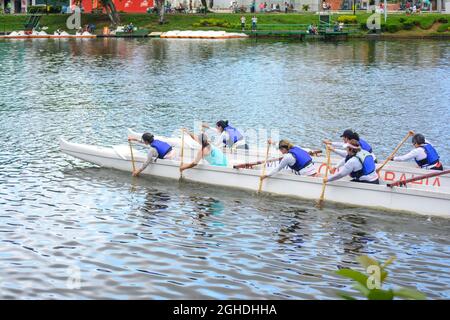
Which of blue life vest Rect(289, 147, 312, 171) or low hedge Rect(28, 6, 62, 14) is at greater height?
low hedge Rect(28, 6, 62, 14)

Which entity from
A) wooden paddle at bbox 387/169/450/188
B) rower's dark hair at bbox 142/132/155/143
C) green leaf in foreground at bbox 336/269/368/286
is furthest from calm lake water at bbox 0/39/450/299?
green leaf in foreground at bbox 336/269/368/286

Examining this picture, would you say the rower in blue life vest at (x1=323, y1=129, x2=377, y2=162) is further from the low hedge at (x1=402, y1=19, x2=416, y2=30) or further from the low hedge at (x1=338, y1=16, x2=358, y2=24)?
the low hedge at (x1=338, y1=16, x2=358, y2=24)

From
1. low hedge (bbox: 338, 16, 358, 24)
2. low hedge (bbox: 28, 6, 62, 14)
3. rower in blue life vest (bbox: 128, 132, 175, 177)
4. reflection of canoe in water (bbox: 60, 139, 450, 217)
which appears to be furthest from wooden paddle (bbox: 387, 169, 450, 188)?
low hedge (bbox: 28, 6, 62, 14)

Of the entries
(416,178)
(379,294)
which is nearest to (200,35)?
(416,178)

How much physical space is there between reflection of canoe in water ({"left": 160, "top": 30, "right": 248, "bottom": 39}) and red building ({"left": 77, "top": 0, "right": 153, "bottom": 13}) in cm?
1914

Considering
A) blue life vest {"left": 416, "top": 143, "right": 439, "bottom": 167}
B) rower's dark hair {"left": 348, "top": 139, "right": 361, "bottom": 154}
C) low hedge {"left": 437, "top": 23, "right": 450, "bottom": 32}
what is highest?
low hedge {"left": 437, "top": 23, "right": 450, "bottom": 32}

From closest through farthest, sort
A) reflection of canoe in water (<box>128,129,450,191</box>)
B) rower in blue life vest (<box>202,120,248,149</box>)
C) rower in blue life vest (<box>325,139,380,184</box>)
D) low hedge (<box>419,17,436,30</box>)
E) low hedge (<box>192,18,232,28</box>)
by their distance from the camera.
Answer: rower in blue life vest (<box>325,139,380,184</box>)
reflection of canoe in water (<box>128,129,450,191</box>)
rower in blue life vest (<box>202,120,248,149</box>)
low hedge (<box>419,17,436,30</box>)
low hedge (<box>192,18,232,28</box>)

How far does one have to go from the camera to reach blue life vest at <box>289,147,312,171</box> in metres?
25.7

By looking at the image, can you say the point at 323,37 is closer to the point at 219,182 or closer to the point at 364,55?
the point at 364,55

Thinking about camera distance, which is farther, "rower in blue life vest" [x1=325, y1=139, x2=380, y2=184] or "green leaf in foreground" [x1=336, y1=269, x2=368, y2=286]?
"rower in blue life vest" [x1=325, y1=139, x2=380, y2=184]

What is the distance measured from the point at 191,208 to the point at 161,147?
15.2 ft

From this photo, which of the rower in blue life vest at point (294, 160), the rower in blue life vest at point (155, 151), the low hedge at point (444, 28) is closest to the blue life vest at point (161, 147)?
the rower in blue life vest at point (155, 151)

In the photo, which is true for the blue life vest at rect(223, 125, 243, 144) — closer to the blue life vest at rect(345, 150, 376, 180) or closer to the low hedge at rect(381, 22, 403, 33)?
the blue life vest at rect(345, 150, 376, 180)

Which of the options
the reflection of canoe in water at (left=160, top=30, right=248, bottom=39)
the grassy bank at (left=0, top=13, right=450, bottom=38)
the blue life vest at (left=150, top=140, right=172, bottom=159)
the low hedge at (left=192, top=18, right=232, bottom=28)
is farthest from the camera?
the low hedge at (left=192, top=18, right=232, bottom=28)
